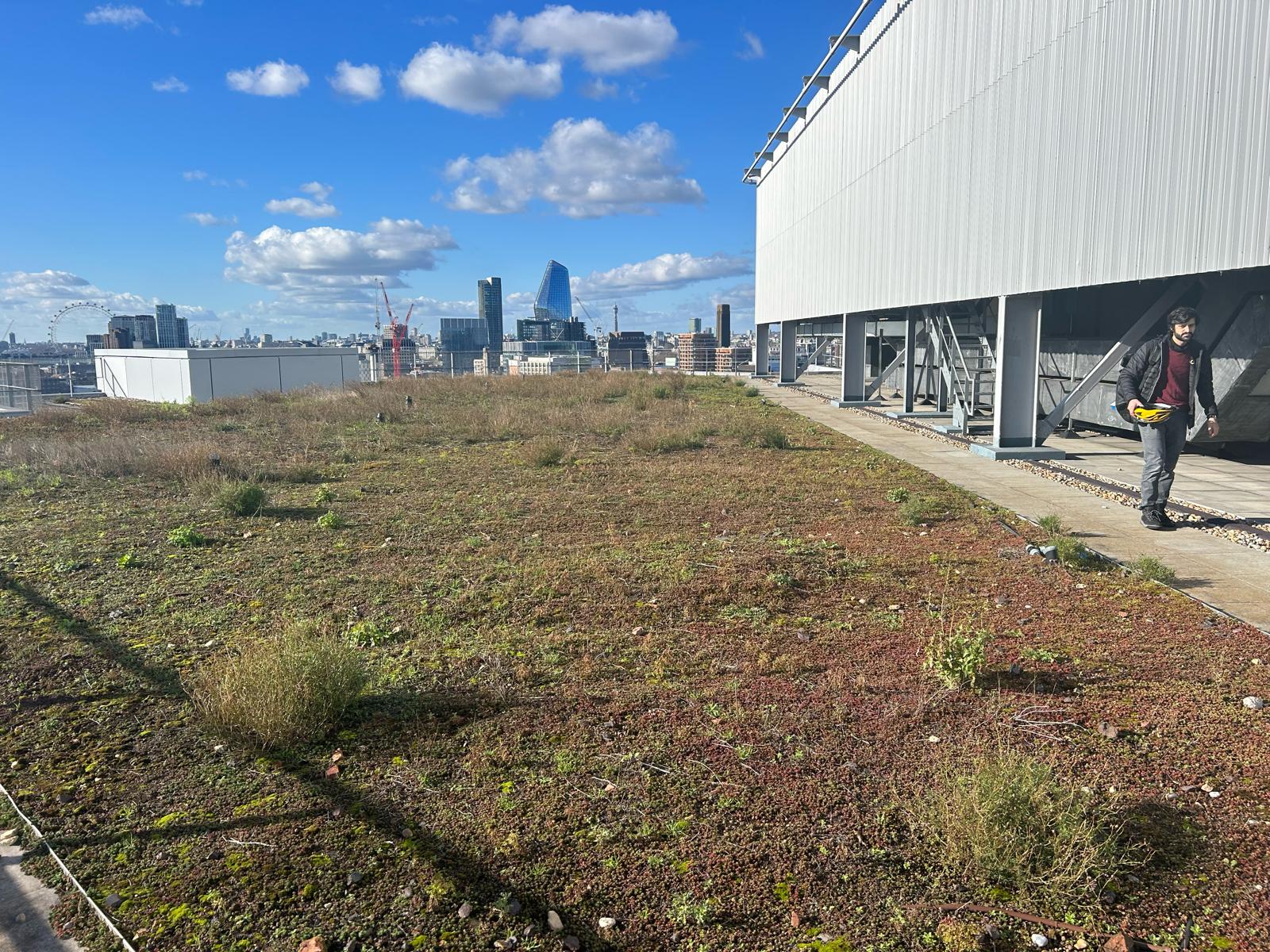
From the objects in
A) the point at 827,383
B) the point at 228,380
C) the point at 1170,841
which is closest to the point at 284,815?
the point at 1170,841

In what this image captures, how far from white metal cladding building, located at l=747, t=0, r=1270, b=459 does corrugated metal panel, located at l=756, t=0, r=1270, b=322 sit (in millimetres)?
25

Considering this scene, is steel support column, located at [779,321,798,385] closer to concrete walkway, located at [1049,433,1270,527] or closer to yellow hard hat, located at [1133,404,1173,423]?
concrete walkway, located at [1049,433,1270,527]

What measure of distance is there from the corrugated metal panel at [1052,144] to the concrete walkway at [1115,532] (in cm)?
266

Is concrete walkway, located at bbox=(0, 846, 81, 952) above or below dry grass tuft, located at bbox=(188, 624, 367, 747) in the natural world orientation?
below

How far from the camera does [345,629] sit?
564 cm

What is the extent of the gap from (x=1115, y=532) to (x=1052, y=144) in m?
6.31

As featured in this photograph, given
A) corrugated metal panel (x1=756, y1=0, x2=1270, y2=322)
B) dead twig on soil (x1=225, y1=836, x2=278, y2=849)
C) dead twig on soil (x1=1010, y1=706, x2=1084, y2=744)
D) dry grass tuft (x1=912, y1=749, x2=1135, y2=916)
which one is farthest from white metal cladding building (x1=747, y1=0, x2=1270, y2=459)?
dead twig on soil (x1=225, y1=836, x2=278, y2=849)

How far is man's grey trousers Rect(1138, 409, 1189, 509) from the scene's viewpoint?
7.92 meters

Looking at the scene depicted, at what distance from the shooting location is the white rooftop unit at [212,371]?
129ft

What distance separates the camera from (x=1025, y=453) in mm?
13312

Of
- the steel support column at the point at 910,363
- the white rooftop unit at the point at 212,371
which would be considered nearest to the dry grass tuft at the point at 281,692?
the steel support column at the point at 910,363

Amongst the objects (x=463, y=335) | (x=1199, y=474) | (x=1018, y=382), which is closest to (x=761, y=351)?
(x=1018, y=382)

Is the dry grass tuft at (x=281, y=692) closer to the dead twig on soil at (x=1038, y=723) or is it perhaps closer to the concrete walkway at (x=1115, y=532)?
the dead twig on soil at (x=1038, y=723)

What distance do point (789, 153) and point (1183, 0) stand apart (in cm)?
2519
